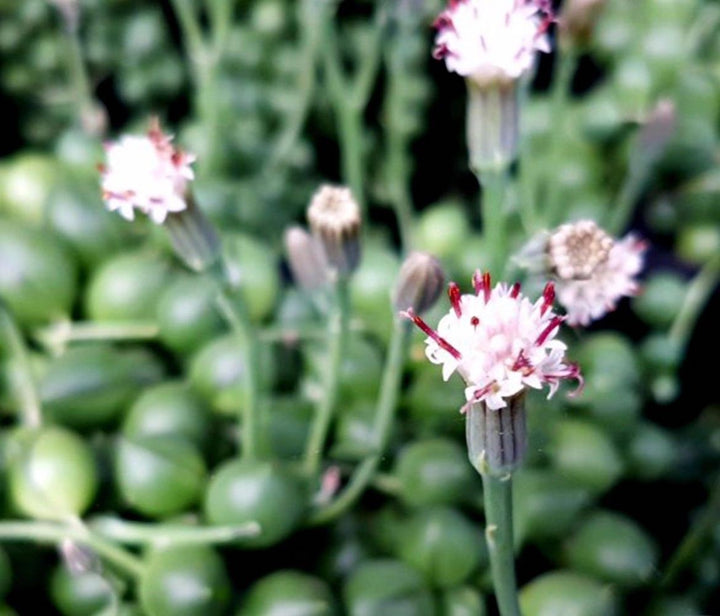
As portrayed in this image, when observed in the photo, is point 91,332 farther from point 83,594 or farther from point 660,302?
point 660,302

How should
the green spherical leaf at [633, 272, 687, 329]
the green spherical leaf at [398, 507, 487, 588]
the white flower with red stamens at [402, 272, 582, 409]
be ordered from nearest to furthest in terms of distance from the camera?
1. the white flower with red stamens at [402, 272, 582, 409]
2. the green spherical leaf at [398, 507, 487, 588]
3. the green spherical leaf at [633, 272, 687, 329]

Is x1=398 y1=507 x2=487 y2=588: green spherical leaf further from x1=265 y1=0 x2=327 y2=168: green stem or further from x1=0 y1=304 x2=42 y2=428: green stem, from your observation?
x1=265 y1=0 x2=327 y2=168: green stem

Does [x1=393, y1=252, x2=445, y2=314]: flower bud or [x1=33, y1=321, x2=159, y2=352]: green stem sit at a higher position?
[x1=33, y1=321, x2=159, y2=352]: green stem

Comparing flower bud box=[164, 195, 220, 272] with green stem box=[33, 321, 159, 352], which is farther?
green stem box=[33, 321, 159, 352]

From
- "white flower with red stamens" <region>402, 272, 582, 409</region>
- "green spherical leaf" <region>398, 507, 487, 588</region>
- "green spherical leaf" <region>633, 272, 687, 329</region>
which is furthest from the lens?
"green spherical leaf" <region>633, 272, 687, 329</region>

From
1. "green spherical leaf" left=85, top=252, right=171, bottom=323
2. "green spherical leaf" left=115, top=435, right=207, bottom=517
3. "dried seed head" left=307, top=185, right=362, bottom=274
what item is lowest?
"green spherical leaf" left=115, top=435, right=207, bottom=517

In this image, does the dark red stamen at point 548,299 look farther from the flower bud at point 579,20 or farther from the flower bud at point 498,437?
the flower bud at point 579,20

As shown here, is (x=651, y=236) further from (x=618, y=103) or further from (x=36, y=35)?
(x=36, y=35)

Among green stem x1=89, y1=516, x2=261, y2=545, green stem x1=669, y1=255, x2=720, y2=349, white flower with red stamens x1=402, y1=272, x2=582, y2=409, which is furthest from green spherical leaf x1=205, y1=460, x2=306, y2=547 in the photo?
green stem x1=669, y1=255, x2=720, y2=349

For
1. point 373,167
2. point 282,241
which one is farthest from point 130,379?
point 373,167
